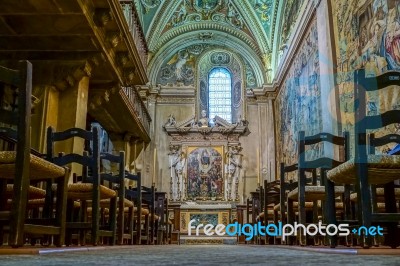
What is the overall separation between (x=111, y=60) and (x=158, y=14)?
9.99 meters

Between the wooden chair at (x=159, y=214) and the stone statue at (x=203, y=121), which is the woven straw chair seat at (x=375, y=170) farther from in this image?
the stone statue at (x=203, y=121)

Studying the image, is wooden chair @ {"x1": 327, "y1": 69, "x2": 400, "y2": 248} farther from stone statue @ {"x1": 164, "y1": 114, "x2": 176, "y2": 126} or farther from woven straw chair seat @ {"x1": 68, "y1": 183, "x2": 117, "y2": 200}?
stone statue @ {"x1": 164, "y1": 114, "x2": 176, "y2": 126}

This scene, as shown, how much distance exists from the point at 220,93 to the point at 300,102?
582 centimetres

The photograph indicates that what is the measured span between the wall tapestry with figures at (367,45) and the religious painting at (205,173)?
8232 mm

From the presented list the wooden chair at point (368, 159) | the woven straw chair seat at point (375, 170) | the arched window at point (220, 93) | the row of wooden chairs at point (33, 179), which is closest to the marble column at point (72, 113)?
the row of wooden chairs at point (33, 179)

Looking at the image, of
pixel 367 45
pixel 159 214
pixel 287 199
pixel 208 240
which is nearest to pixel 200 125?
pixel 208 240

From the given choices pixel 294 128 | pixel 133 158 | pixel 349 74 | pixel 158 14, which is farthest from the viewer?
pixel 158 14

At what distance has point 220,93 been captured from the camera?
62.4ft

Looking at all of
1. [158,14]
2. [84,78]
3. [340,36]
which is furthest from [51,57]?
[158,14]

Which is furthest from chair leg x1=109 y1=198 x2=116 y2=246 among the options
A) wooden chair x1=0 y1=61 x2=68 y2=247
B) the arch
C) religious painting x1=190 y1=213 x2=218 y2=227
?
the arch

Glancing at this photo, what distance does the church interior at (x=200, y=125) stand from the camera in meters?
3.87

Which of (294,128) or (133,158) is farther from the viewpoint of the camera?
(133,158)

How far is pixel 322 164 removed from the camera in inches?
209

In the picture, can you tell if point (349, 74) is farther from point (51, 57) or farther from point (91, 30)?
point (51, 57)
